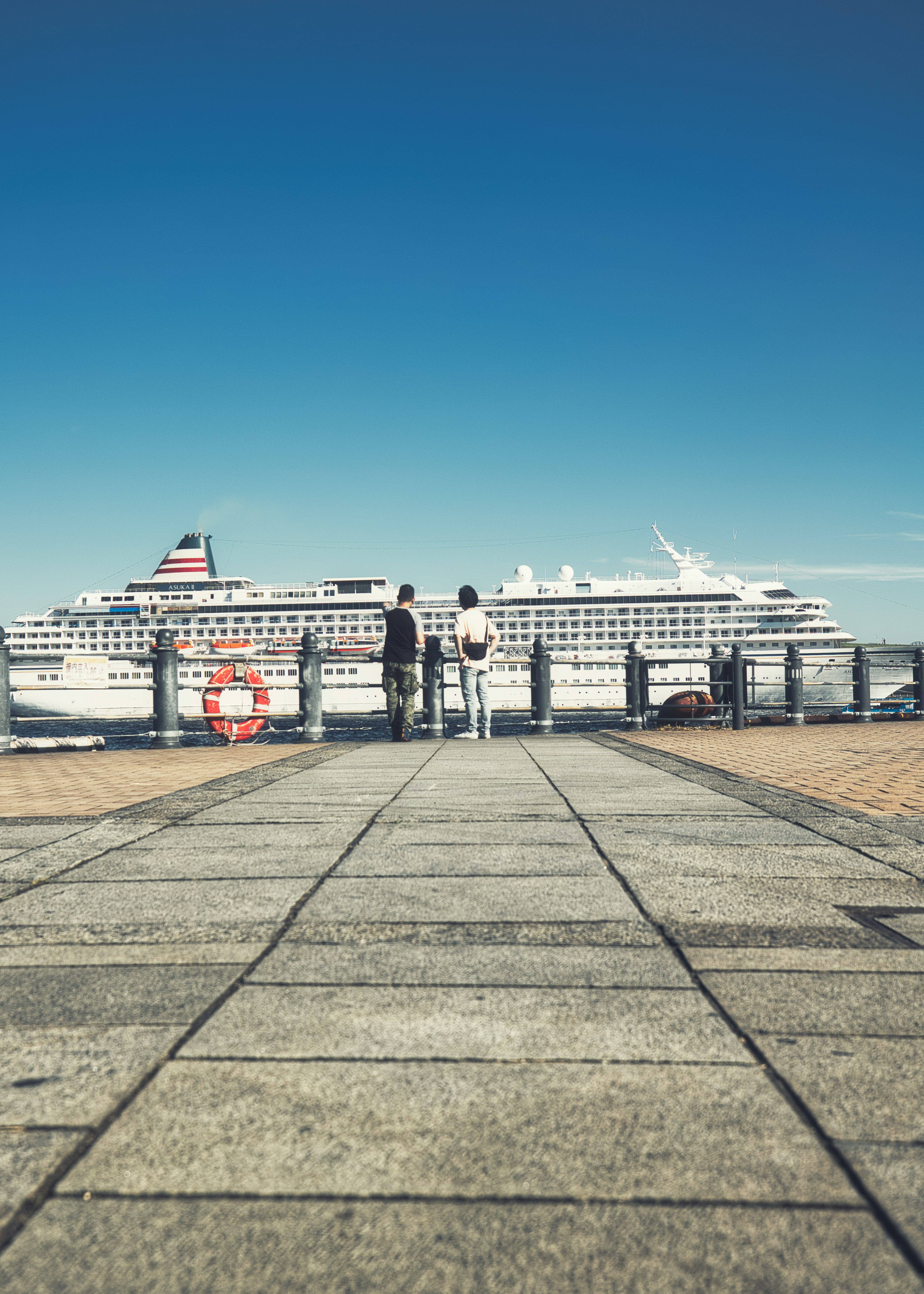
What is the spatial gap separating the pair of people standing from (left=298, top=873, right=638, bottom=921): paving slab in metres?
5.63

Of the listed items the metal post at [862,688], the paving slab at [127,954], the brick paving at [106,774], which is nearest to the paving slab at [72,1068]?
the paving slab at [127,954]

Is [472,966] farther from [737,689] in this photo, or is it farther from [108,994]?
[737,689]

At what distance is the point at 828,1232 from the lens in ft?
3.25

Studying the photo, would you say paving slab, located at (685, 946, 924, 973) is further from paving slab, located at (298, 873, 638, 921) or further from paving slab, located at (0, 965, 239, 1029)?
paving slab, located at (0, 965, 239, 1029)

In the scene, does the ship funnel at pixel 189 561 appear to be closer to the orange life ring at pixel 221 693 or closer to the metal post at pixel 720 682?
Result: the orange life ring at pixel 221 693

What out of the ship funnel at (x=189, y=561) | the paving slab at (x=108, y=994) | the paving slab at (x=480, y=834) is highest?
the ship funnel at (x=189, y=561)

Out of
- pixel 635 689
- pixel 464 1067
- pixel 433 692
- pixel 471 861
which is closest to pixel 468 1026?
pixel 464 1067

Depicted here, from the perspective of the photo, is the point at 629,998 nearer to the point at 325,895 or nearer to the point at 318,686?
the point at 325,895

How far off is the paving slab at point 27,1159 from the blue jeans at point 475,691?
760cm

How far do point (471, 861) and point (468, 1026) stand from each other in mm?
1361

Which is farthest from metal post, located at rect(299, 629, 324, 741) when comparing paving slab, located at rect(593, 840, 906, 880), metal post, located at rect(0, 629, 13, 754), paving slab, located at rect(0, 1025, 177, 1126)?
paving slab, located at rect(0, 1025, 177, 1126)

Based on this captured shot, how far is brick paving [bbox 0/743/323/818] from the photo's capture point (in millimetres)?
4363

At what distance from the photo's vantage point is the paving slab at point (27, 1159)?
41.3 inches

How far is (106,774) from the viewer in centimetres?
592
